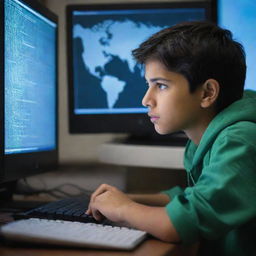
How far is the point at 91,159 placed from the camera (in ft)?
4.98

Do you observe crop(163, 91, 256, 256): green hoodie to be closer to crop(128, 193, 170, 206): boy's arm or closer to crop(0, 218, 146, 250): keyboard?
crop(0, 218, 146, 250): keyboard

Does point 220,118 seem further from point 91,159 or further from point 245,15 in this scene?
point 91,159

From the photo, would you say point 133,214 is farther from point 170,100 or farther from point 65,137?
point 65,137

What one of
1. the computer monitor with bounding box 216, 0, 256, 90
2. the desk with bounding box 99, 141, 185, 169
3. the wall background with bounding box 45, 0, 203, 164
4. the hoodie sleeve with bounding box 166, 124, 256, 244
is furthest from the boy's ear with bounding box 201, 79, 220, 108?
the wall background with bounding box 45, 0, 203, 164

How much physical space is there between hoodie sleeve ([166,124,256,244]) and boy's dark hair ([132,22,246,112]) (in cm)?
20

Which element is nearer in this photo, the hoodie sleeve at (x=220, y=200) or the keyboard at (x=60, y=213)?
the hoodie sleeve at (x=220, y=200)

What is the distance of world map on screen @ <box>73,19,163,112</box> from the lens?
1240mm

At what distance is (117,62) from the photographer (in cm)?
125

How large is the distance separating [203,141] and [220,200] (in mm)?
171

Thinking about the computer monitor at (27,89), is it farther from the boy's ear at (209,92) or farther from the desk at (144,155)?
the boy's ear at (209,92)

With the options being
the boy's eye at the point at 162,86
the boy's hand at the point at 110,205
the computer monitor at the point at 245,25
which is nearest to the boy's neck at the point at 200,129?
the boy's eye at the point at 162,86

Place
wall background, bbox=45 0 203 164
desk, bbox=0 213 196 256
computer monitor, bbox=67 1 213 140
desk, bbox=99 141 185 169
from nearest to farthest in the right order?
desk, bbox=0 213 196 256, desk, bbox=99 141 185 169, computer monitor, bbox=67 1 213 140, wall background, bbox=45 0 203 164

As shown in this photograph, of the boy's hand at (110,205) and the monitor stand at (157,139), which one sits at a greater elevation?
the monitor stand at (157,139)

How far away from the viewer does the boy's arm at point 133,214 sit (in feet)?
1.96
